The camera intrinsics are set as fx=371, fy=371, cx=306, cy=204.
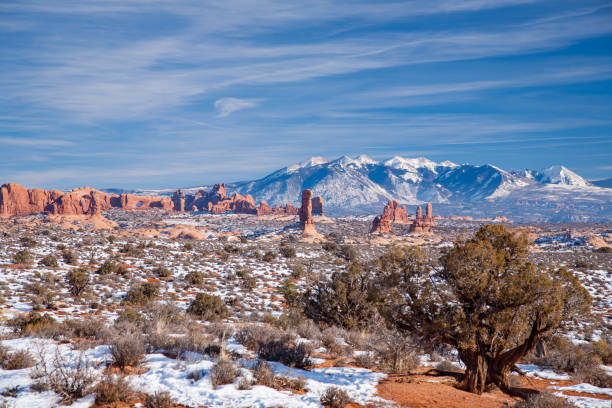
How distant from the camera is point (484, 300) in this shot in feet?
28.9

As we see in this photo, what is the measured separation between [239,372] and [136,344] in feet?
7.89

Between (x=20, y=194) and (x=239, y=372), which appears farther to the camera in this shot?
(x=20, y=194)

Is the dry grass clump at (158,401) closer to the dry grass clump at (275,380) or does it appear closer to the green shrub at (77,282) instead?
the dry grass clump at (275,380)

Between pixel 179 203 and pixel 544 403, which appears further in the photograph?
pixel 179 203

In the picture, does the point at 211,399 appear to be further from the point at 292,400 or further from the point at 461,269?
the point at 461,269

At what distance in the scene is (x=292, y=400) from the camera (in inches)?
299

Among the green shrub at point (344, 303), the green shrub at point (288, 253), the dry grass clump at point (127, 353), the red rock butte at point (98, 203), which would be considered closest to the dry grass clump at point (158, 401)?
the dry grass clump at point (127, 353)

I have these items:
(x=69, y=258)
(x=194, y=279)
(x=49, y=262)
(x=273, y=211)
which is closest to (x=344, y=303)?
(x=194, y=279)

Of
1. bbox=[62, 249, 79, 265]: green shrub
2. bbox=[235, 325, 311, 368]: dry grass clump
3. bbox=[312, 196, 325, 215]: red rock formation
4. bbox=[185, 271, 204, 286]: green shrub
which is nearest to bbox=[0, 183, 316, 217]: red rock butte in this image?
bbox=[312, 196, 325, 215]: red rock formation

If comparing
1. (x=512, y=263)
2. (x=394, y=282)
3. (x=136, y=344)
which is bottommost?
(x=136, y=344)

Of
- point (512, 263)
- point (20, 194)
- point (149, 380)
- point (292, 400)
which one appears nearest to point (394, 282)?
point (512, 263)

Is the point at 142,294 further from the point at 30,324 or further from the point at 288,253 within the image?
the point at 288,253

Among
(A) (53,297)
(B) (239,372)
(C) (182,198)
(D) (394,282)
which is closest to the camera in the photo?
(B) (239,372)

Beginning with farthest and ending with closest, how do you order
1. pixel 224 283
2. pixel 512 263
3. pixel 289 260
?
pixel 289 260, pixel 224 283, pixel 512 263
